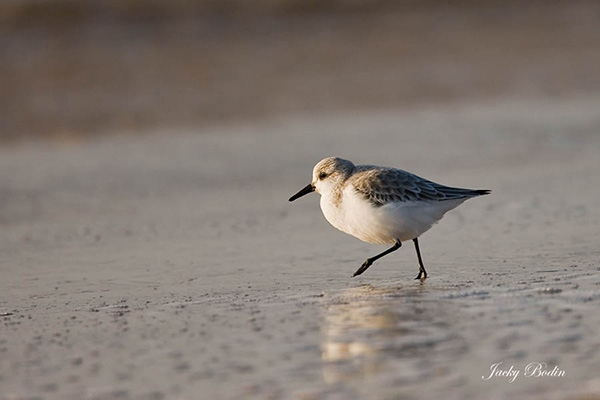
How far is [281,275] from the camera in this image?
230 inches

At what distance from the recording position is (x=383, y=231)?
5.85 meters

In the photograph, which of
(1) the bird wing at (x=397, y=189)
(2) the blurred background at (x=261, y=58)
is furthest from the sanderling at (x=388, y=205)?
(2) the blurred background at (x=261, y=58)

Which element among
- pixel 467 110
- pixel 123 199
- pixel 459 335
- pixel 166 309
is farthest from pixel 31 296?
pixel 467 110

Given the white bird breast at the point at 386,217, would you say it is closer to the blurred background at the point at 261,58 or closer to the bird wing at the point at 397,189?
the bird wing at the point at 397,189

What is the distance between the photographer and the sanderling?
19.1 ft

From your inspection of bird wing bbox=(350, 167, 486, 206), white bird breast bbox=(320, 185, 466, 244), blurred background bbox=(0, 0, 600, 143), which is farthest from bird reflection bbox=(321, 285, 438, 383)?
blurred background bbox=(0, 0, 600, 143)

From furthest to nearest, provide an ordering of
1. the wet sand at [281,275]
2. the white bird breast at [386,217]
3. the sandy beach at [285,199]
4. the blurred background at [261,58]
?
the blurred background at [261,58] → the white bird breast at [386,217] → the sandy beach at [285,199] → the wet sand at [281,275]

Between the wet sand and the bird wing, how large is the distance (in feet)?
1.45

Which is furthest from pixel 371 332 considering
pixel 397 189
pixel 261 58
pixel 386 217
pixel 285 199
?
pixel 261 58

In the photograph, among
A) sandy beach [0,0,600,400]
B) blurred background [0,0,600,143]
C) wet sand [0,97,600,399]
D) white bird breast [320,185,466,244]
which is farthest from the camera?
blurred background [0,0,600,143]

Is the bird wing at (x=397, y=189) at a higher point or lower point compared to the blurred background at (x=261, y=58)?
lower

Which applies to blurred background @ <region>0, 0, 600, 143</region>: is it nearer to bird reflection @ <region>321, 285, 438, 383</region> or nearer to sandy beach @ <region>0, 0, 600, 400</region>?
sandy beach @ <region>0, 0, 600, 400</region>

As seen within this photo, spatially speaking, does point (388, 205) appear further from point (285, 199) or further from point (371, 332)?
point (285, 199)

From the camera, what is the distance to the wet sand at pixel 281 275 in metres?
3.78
